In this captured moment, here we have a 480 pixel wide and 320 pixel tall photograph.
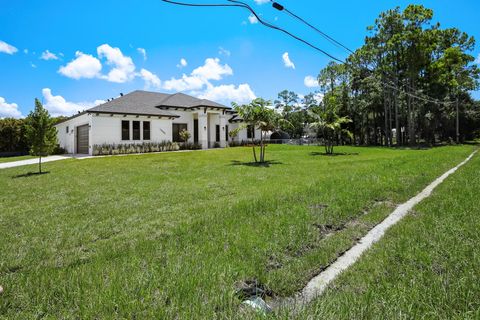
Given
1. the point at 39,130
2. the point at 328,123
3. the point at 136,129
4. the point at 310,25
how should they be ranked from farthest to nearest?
1. the point at 136,129
2. the point at 328,123
3. the point at 39,130
4. the point at 310,25

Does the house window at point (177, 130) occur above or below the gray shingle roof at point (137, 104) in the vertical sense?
below

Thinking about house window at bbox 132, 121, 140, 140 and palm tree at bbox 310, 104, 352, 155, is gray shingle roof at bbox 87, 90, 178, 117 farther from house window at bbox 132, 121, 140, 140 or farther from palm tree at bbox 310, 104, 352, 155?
palm tree at bbox 310, 104, 352, 155

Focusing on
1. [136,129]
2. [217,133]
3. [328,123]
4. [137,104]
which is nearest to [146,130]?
[136,129]

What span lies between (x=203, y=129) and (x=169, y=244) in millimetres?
26908

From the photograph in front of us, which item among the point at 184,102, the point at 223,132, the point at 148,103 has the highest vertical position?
the point at 184,102

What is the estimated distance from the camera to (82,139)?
26.7 meters

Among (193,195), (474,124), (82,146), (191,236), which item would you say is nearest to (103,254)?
(191,236)

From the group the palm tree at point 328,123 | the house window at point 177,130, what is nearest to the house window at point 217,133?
the house window at point 177,130

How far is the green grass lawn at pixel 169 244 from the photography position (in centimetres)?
255

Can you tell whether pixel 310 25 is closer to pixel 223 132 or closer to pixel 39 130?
pixel 39 130

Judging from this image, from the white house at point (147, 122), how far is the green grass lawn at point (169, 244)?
16.3 metres

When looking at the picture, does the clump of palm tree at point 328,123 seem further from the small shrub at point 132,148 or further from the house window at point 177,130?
the house window at point 177,130

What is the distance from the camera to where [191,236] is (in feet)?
14.4

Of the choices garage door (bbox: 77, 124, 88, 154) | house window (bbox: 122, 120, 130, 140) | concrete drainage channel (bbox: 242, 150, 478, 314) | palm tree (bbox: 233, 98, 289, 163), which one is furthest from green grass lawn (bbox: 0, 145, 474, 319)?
garage door (bbox: 77, 124, 88, 154)
